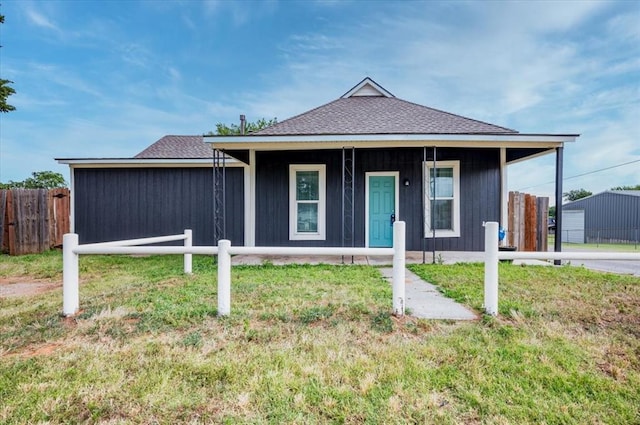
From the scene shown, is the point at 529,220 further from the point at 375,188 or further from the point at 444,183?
the point at 375,188

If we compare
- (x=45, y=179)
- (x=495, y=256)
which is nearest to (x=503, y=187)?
(x=495, y=256)

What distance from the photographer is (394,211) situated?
26.2ft

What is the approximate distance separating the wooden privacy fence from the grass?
251 inches

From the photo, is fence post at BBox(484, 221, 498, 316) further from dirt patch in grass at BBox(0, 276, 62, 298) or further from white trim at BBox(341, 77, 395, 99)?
white trim at BBox(341, 77, 395, 99)

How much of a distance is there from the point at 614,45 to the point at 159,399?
63.3 ft

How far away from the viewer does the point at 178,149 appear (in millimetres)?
11508

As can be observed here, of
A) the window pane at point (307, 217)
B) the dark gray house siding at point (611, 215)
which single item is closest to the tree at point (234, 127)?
the window pane at point (307, 217)

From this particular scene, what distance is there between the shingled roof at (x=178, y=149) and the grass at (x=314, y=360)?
7.40 m

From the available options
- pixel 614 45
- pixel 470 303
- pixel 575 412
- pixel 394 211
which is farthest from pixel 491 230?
pixel 614 45

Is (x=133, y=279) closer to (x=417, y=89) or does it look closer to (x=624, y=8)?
(x=417, y=89)

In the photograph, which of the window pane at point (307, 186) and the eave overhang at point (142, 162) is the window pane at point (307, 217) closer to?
the window pane at point (307, 186)

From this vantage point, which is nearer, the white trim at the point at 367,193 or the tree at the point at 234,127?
the white trim at the point at 367,193

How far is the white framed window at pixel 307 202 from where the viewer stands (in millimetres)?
8055

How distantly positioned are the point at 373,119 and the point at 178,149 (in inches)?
294
